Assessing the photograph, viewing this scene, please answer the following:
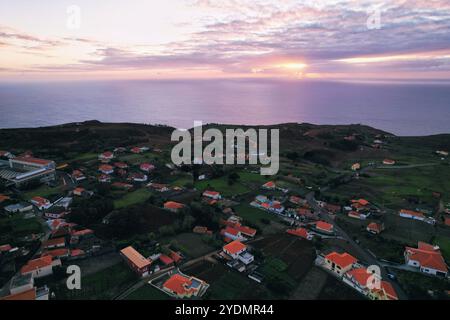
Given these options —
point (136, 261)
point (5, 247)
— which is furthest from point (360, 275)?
point (5, 247)

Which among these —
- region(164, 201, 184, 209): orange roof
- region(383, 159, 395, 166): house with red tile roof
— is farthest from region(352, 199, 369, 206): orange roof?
region(383, 159, 395, 166): house with red tile roof

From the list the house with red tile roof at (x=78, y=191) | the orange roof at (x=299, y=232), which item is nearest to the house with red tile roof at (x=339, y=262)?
the orange roof at (x=299, y=232)

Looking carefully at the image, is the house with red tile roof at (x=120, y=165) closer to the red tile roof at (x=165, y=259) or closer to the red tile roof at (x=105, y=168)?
the red tile roof at (x=105, y=168)

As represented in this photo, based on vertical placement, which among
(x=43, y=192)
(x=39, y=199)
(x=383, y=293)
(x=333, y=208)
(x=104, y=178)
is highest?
(x=104, y=178)

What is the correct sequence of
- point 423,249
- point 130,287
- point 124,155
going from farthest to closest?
1. point 124,155
2. point 423,249
3. point 130,287

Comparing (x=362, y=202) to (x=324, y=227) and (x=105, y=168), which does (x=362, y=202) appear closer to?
(x=324, y=227)

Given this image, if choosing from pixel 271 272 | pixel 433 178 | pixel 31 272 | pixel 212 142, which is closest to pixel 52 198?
pixel 31 272
